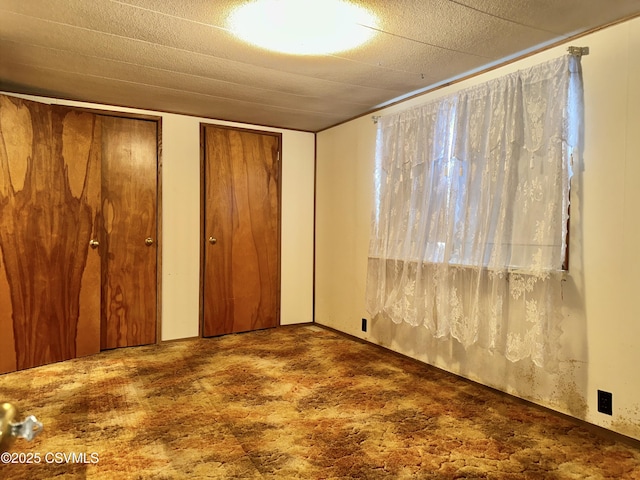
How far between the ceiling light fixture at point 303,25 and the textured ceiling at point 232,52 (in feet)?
0.25

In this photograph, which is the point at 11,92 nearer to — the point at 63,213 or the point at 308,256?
the point at 63,213

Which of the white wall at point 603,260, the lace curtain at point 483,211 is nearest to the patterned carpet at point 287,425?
the white wall at point 603,260

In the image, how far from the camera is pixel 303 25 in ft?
7.58

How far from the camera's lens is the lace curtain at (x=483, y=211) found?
7.75 feet

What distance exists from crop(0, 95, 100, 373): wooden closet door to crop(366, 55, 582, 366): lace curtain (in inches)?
96.9

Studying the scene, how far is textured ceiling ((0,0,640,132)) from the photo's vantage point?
212 centimetres

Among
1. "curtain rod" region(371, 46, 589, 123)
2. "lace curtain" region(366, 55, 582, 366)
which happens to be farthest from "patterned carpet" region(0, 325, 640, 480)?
"curtain rod" region(371, 46, 589, 123)

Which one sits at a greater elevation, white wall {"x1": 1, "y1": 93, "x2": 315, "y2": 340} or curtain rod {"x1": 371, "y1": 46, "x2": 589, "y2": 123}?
curtain rod {"x1": 371, "y1": 46, "x2": 589, "y2": 123}

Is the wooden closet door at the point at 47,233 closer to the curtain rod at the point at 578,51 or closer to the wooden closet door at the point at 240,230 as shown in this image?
the wooden closet door at the point at 240,230

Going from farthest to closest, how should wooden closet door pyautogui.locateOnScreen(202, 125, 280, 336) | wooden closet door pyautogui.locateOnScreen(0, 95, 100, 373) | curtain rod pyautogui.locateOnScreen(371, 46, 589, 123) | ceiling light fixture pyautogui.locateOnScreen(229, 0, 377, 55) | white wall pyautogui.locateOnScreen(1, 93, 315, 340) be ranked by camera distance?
wooden closet door pyautogui.locateOnScreen(202, 125, 280, 336)
white wall pyautogui.locateOnScreen(1, 93, 315, 340)
wooden closet door pyautogui.locateOnScreen(0, 95, 100, 373)
curtain rod pyautogui.locateOnScreen(371, 46, 589, 123)
ceiling light fixture pyautogui.locateOnScreen(229, 0, 377, 55)

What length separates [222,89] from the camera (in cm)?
339

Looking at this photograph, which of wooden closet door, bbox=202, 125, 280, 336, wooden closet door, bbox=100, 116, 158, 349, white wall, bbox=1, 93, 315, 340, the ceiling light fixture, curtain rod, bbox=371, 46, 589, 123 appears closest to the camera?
the ceiling light fixture

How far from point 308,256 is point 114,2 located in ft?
10.7

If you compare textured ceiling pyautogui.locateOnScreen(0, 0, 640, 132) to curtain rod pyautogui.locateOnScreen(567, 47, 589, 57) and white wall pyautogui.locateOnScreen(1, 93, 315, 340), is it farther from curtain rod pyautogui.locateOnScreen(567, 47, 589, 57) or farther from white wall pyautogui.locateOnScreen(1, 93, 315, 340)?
white wall pyautogui.locateOnScreen(1, 93, 315, 340)
